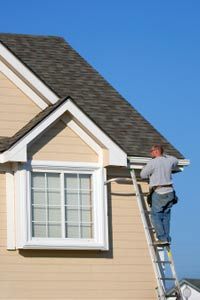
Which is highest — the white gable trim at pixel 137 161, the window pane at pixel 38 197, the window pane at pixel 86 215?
the white gable trim at pixel 137 161

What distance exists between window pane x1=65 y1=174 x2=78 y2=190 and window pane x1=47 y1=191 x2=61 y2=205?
301mm

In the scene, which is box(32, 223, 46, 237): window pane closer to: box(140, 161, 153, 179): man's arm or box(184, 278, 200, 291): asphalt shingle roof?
box(140, 161, 153, 179): man's arm

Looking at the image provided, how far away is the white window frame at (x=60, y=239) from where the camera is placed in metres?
22.3

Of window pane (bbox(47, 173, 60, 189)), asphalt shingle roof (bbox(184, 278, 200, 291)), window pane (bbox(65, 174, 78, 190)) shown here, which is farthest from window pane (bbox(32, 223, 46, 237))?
asphalt shingle roof (bbox(184, 278, 200, 291))

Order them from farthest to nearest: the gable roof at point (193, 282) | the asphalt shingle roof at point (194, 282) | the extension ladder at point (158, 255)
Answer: the asphalt shingle roof at point (194, 282), the gable roof at point (193, 282), the extension ladder at point (158, 255)

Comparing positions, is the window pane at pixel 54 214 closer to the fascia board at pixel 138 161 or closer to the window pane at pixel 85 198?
the window pane at pixel 85 198

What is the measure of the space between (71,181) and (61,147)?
0.76m

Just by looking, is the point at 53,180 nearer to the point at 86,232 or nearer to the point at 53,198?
the point at 53,198

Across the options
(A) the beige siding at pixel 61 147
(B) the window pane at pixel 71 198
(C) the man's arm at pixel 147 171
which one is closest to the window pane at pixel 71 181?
(B) the window pane at pixel 71 198

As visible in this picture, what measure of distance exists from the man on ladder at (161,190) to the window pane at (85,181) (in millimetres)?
1379

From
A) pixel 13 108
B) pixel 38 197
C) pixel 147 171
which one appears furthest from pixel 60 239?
pixel 13 108

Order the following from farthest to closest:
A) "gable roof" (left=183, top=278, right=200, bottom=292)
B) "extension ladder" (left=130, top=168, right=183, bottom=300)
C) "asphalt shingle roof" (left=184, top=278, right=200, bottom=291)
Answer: "asphalt shingle roof" (left=184, top=278, right=200, bottom=291) → "gable roof" (left=183, top=278, right=200, bottom=292) → "extension ladder" (left=130, top=168, right=183, bottom=300)

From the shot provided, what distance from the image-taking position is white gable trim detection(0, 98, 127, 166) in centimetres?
2228

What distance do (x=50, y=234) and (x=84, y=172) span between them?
1.59 meters
